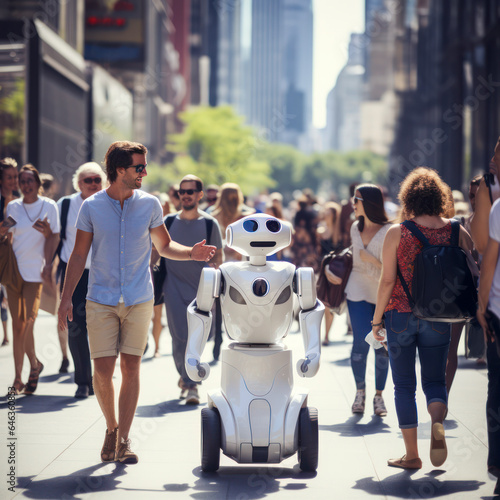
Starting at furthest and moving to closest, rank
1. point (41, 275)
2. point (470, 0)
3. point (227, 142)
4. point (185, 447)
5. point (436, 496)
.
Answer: point (227, 142), point (470, 0), point (41, 275), point (185, 447), point (436, 496)

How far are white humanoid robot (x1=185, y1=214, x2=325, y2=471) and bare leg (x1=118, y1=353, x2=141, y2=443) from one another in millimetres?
463

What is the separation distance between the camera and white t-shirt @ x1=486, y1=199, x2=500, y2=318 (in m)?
4.82

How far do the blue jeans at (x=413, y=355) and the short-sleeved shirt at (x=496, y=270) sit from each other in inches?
25.3

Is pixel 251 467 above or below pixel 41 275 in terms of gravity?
below

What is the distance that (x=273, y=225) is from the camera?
232 inches

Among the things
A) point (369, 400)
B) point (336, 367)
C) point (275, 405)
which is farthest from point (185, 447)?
point (336, 367)

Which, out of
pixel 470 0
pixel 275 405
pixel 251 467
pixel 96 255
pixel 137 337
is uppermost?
pixel 470 0

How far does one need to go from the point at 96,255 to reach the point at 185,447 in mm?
1481

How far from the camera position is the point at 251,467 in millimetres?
5930

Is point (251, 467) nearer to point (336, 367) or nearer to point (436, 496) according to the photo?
point (436, 496)

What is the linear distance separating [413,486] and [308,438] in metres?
0.68

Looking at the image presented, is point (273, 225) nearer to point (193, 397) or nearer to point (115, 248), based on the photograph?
point (115, 248)

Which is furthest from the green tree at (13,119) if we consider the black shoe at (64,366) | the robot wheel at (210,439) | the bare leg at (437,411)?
the bare leg at (437,411)

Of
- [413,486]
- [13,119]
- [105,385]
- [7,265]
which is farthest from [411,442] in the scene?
[13,119]
